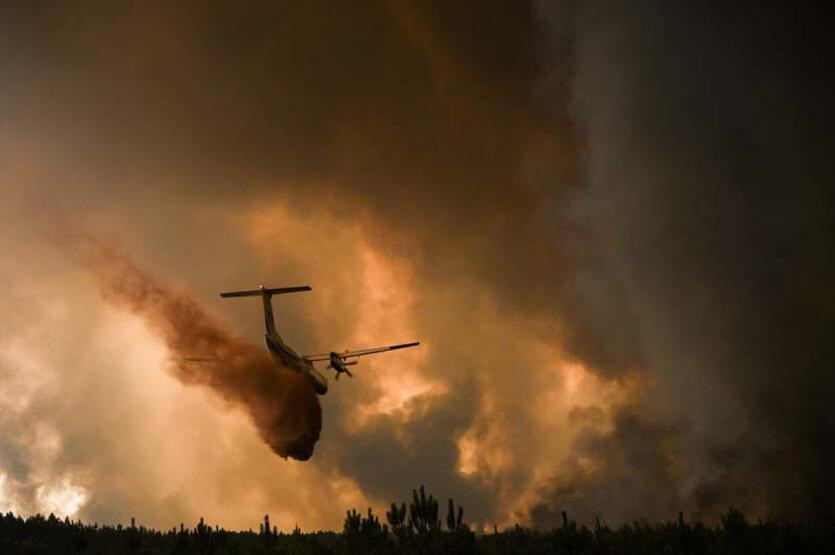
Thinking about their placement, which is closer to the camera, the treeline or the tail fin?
the treeline

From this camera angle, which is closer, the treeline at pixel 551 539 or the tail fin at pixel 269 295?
the treeline at pixel 551 539

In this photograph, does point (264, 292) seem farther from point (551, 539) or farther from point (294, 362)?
point (551, 539)

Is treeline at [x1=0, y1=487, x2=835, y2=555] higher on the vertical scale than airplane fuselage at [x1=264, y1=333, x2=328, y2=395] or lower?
lower

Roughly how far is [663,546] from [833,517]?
1111 cm

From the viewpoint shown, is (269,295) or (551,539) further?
(269,295)

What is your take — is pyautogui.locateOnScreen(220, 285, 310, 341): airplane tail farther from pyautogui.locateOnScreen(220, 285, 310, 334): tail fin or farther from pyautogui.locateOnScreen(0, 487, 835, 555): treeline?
pyautogui.locateOnScreen(0, 487, 835, 555): treeline

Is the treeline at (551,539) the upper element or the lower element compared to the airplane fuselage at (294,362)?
lower

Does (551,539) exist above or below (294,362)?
below

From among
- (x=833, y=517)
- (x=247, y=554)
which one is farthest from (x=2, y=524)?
(x=833, y=517)

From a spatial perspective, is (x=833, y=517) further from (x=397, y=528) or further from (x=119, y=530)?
(x=119, y=530)

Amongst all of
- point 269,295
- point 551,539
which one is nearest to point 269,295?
point 269,295

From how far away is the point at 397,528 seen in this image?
2908cm

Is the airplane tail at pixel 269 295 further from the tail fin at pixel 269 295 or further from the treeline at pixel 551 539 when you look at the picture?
the treeline at pixel 551 539

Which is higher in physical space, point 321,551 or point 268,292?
point 268,292
